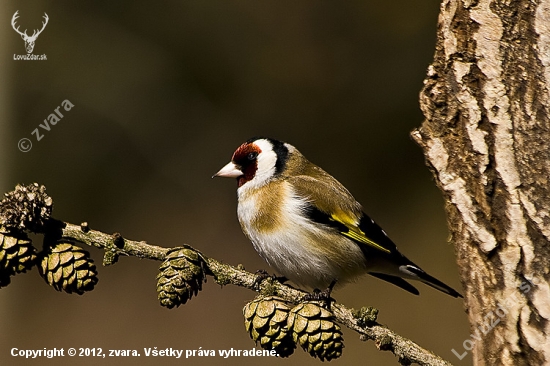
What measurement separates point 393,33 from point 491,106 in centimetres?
383

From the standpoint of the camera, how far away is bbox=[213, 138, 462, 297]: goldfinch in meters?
2.47

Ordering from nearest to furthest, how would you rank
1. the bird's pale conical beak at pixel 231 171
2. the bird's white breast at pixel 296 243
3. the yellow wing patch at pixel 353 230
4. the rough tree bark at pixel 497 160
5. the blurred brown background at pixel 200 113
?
the rough tree bark at pixel 497 160, the bird's white breast at pixel 296 243, the yellow wing patch at pixel 353 230, the bird's pale conical beak at pixel 231 171, the blurred brown background at pixel 200 113

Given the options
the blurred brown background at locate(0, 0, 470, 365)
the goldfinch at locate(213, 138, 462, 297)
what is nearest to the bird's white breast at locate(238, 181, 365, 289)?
the goldfinch at locate(213, 138, 462, 297)

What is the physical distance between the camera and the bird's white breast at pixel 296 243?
246cm

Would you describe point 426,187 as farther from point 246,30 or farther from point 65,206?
point 65,206

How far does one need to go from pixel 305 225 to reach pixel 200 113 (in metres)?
2.76

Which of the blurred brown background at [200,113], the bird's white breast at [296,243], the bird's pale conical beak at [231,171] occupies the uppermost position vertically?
the blurred brown background at [200,113]

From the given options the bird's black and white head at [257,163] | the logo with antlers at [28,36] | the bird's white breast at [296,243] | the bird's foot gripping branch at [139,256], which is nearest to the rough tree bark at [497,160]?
the bird's foot gripping branch at [139,256]

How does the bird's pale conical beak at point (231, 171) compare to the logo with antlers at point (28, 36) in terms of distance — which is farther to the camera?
the logo with antlers at point (28, 36)

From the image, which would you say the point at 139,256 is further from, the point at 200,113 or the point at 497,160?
the point at 200,113

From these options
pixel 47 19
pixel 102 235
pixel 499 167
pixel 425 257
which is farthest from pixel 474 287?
pixel 47 19

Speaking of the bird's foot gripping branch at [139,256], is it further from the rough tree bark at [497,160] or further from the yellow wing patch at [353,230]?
the yellow wing patch at [353,230]

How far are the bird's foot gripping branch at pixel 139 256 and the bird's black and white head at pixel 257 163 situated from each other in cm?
129

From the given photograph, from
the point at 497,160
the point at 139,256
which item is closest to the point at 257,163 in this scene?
the point at 139,256
